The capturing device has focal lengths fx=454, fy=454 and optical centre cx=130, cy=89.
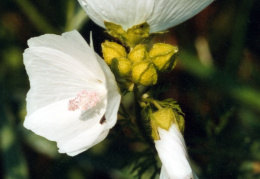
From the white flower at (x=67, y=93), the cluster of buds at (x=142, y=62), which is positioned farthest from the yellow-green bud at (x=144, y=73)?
the white flower at (x=67, y=93)

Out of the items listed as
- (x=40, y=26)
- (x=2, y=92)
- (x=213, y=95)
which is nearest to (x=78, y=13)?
(x=40, y=26)

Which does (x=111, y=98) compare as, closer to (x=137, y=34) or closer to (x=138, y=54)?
(x=138, y=54)

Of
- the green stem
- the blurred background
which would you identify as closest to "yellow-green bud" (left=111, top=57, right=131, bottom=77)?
the green stem

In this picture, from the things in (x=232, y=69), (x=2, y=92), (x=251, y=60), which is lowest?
(x=251, y=60)

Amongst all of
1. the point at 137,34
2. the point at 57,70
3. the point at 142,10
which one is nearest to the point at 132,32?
the point at 137,34

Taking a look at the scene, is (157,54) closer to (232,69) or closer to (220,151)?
(220,151)

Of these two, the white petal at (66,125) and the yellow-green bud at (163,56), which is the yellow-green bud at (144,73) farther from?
the white petal at (66,125)
